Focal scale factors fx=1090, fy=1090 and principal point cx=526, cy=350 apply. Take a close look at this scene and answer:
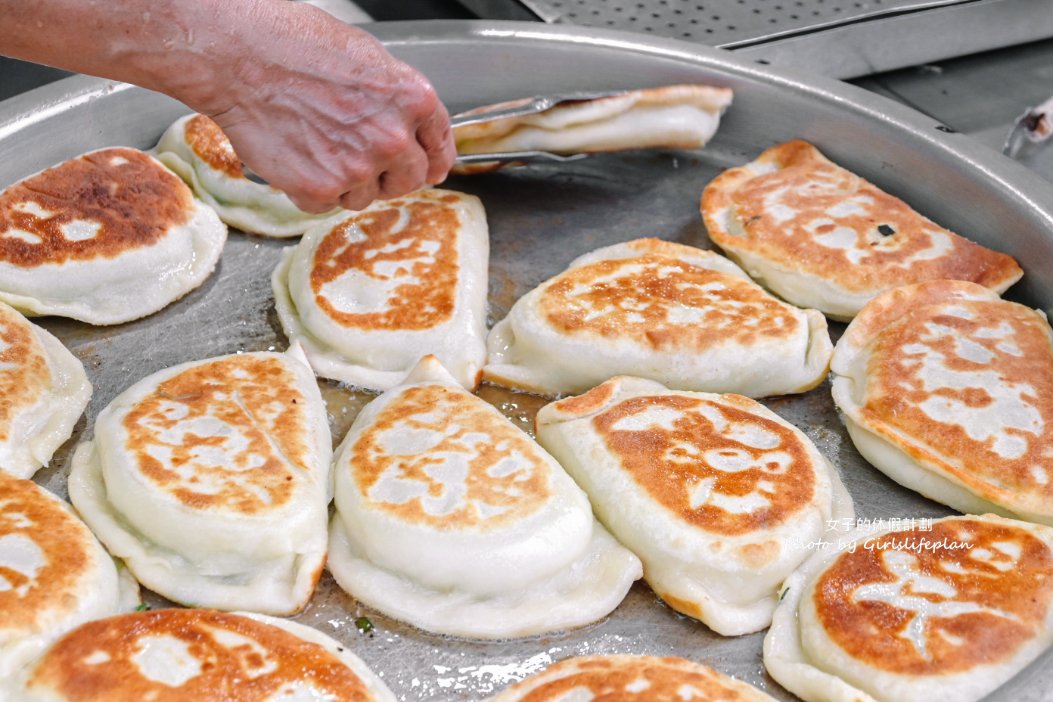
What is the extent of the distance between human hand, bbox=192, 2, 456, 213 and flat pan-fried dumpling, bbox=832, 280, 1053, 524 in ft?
3.93

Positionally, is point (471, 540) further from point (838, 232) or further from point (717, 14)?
point (717, 14)

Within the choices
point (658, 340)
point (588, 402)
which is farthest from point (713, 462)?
point (658, 340)

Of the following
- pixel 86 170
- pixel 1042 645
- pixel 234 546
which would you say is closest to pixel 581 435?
pixel 234 546

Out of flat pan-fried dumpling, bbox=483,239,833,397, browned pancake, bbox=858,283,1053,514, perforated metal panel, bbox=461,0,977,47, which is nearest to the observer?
browned pancake, bbox=858,283,1053,514

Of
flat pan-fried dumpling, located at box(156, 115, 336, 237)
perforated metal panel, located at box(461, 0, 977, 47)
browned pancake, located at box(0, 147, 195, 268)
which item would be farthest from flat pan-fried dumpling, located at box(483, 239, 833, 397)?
perforated metal panel, located at box(461, 0, 977, 47)

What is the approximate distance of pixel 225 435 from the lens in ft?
7.50

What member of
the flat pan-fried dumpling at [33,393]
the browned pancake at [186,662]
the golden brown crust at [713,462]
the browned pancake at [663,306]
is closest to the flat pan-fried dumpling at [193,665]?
the browned pancake at [186,662]

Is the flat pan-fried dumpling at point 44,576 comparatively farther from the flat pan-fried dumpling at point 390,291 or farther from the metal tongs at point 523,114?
the metal tongs at point 523,114

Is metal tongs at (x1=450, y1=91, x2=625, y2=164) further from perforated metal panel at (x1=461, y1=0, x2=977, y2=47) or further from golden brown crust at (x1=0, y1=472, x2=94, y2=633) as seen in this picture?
golden brown crust at (x1=0, y1=472, x2=94, y2=633)

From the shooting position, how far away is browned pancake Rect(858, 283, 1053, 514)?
229 centimetres

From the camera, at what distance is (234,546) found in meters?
2.10

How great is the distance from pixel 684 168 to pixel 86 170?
5.77 feet

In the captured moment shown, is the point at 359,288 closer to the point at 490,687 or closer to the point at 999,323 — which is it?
the point at 490,687

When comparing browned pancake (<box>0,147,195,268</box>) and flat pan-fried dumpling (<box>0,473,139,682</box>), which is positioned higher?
browned pancake (<box>0,147,195,268</box>)
